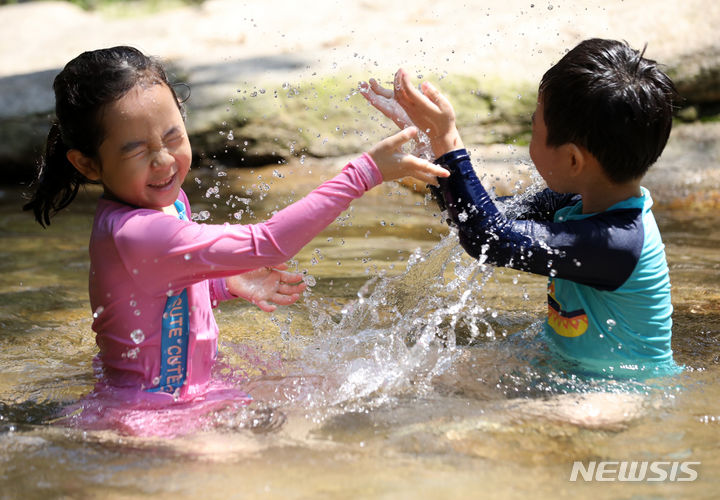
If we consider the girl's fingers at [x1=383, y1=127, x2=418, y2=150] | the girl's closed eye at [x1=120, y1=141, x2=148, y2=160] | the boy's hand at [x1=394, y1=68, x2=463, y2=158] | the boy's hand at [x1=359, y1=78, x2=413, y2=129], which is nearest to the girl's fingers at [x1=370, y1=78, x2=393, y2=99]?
the boy's hand at [x1=359, y1=78, x2=413, y2=129]

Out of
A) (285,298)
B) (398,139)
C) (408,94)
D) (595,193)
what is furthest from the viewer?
(285,298)

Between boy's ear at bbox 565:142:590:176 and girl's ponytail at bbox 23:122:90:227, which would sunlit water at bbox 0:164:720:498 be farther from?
girl's ponytail at bbox 23:122:90:227

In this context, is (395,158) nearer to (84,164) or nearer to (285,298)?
(285,298)

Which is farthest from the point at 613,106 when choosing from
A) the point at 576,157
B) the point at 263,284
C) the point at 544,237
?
the point at 263,284

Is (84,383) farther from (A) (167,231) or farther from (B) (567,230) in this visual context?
(B) (567,230)

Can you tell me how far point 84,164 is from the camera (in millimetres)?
2404

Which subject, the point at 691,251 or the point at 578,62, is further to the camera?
the point at 691,251

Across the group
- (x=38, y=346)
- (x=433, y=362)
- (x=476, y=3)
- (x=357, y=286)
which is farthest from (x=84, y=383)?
(x=476, y=3)

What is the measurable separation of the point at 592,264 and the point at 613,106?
47cm

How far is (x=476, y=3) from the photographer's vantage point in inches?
353

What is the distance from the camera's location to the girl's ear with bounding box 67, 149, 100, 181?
238cm

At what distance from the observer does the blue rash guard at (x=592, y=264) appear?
97.5 inches

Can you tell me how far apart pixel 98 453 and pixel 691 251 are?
3356 millimetres

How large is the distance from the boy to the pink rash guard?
36cm
